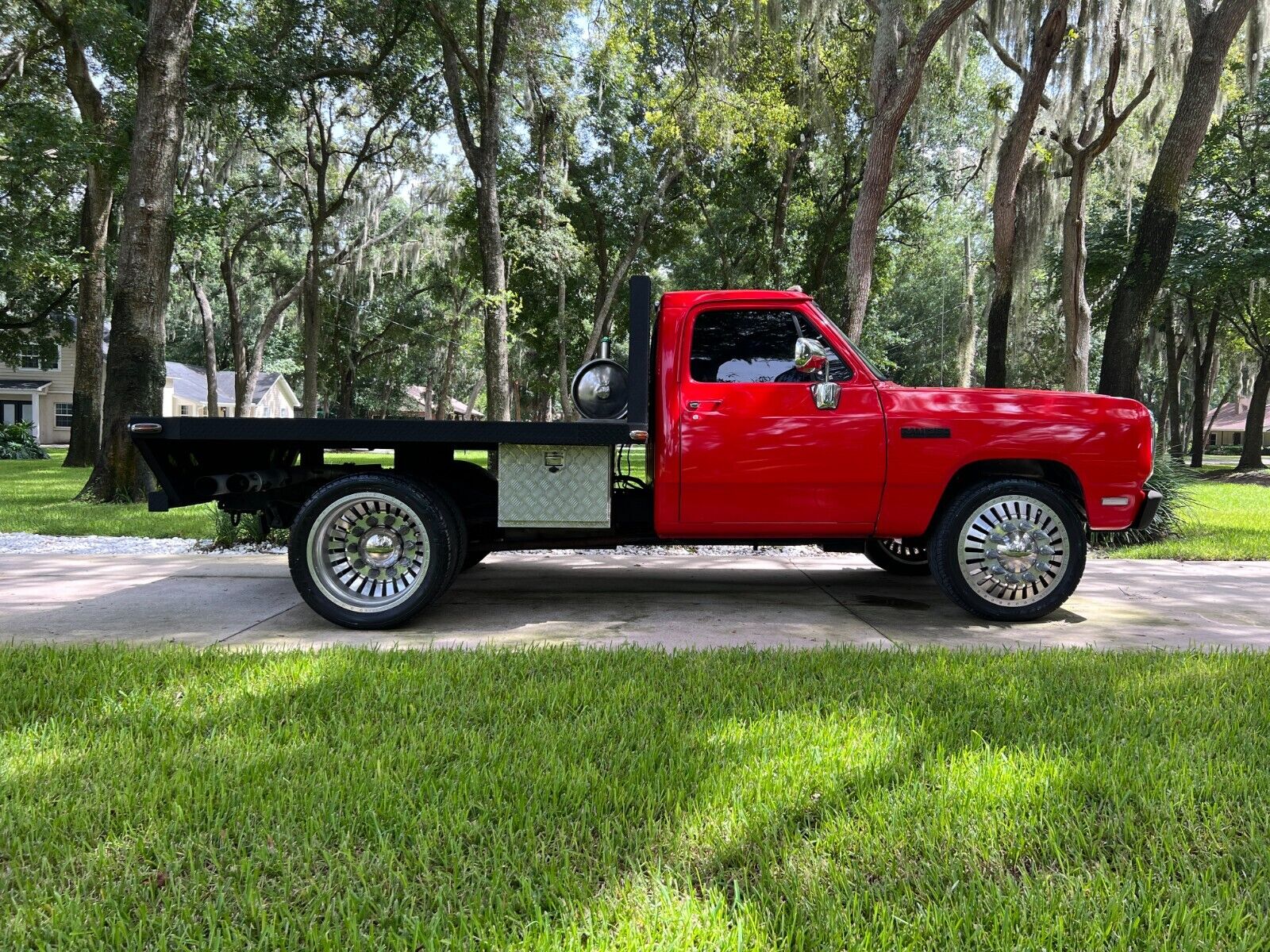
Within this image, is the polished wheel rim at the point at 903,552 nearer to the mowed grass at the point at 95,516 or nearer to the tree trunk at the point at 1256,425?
the mowed grass at the point at 95,516

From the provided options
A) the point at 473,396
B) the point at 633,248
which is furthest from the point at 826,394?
the point at 473,396

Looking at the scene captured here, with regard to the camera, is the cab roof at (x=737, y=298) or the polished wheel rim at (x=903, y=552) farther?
the polished wheel rim at (x=903, y=552)

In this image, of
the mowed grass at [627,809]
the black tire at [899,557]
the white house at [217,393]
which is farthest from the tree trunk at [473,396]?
the mowed grass at [627,809]

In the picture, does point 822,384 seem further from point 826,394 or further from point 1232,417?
point 1232,417

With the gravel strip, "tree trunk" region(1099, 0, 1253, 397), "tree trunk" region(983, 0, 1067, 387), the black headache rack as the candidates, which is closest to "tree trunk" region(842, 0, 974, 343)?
"tree trunk" region(983, 0, 1067, 387)

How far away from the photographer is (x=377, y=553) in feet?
15.1

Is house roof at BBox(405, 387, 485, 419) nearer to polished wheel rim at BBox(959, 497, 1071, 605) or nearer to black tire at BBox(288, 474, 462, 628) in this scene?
black tire at BBox(288, 474, 462, 628)

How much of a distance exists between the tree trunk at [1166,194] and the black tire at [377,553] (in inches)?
328

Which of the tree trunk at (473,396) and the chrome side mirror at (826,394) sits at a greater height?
the tree trunk at (473,396)

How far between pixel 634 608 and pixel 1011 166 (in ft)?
34.2

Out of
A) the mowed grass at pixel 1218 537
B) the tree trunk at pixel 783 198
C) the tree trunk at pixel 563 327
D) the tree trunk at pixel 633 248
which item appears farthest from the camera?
the tree trunk at pixel 563 327

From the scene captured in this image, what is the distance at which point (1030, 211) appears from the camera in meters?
15.4

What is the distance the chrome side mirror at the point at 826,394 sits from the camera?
454 cm

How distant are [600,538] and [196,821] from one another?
3031 mm
